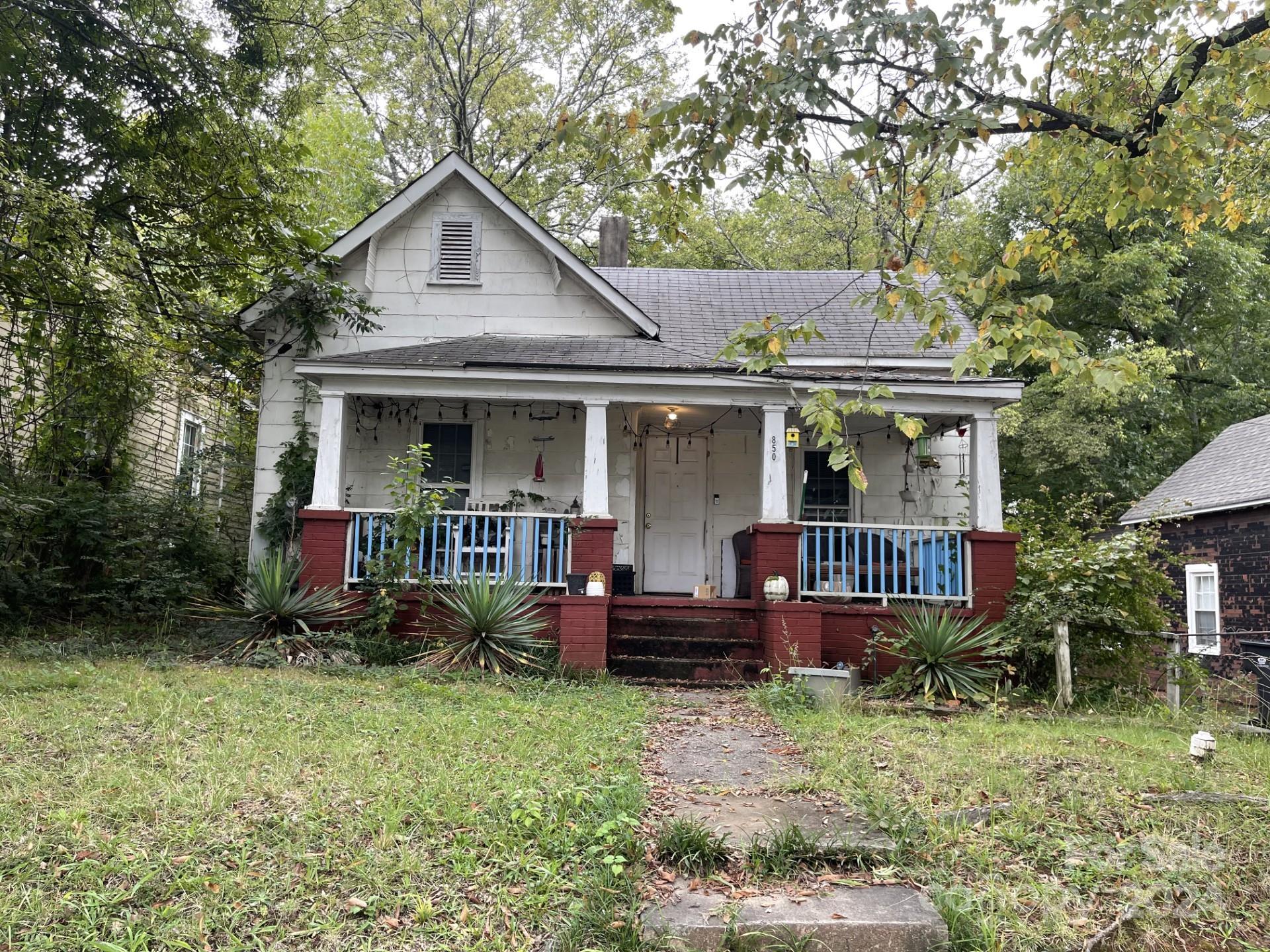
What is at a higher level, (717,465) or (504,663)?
(717,465)

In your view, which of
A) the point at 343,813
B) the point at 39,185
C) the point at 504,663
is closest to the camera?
the point at 343,813

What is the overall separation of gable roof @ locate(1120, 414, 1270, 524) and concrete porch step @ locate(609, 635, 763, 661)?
7.65m

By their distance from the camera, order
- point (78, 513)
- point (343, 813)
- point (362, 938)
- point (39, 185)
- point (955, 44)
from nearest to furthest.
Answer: point (362, 938) < point (343, 813) < point (955, 44) < point (39, 185) < point (78, 513)

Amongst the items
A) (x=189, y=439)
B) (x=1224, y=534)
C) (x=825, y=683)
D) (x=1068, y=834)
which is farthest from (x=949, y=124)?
(x=189, y=439)

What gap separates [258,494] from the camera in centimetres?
1102

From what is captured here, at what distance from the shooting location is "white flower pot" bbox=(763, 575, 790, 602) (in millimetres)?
9070

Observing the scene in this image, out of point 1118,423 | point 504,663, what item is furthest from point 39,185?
point 1118,423

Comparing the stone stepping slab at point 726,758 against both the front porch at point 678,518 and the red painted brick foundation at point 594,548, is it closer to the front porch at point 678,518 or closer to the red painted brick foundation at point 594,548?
the front porch at point 678,518

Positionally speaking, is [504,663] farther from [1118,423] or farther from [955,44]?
[1118,423]

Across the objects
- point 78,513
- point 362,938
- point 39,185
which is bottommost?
point 362,938

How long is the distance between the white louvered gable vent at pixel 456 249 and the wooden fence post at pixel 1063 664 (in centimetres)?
813

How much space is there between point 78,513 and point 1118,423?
60.9 feet

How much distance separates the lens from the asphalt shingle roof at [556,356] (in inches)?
378

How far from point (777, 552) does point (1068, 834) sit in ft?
17.8
